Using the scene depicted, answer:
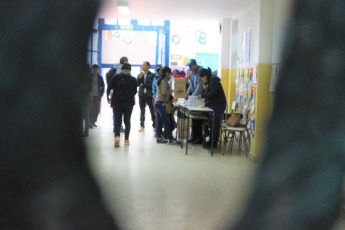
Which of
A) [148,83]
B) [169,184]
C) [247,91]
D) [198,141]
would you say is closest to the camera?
[169,184]

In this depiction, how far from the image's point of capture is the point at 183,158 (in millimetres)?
4184

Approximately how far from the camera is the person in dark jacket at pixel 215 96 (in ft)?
15.3

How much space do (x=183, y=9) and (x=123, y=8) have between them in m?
0.87

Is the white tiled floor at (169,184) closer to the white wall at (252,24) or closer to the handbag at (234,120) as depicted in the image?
the handbag at (234,120)

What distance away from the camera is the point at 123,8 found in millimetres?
5219

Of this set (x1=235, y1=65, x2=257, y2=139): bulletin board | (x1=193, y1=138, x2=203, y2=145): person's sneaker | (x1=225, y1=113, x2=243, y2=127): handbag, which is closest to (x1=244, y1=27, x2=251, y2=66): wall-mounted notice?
(x1=235, y1=65, x2=257, y2=139): bulletin board

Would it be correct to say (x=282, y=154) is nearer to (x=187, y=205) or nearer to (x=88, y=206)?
(x=88, y=206)

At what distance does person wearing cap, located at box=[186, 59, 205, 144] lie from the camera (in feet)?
16.8

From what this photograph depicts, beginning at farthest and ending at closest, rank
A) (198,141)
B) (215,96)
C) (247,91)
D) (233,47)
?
1. (233,47)
2. (198,141)
3. (247,91)
4. (215,96)

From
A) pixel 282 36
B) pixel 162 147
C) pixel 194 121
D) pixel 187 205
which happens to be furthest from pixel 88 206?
pixel 194 121

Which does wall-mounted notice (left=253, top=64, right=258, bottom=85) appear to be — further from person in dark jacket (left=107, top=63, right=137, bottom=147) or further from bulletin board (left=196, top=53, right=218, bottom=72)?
bulletin board (left=196, top=53, right=218, bottom=72)

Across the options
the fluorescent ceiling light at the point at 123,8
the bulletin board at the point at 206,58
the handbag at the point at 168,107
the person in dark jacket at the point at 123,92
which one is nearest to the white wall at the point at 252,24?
the handbag at the point at 168,107

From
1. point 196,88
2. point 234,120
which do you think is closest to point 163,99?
point 196,88

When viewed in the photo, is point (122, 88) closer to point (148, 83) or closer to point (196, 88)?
point (196, 88)
